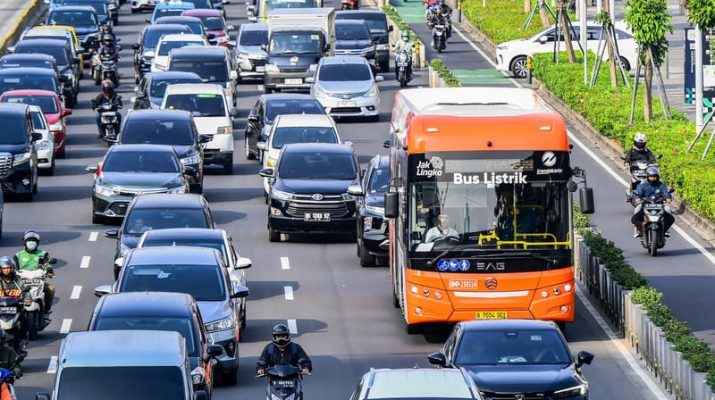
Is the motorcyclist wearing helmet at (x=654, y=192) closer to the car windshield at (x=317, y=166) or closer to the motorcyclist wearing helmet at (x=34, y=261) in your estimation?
the car windshield at (x=317, y=166)

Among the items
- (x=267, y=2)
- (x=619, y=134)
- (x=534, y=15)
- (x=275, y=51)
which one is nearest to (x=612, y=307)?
(x=619, y=134)

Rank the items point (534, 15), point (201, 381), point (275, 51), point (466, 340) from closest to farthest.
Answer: point (201, 381) → point (466, 340) → point (275, 51) → point (534, 15)

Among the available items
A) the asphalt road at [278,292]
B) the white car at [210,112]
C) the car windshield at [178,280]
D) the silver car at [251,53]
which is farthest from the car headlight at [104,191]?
the silver car at [251,53]

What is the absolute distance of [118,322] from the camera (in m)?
23.2

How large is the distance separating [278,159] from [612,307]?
1110 centimetres

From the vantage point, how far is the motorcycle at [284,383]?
2217 centimetres

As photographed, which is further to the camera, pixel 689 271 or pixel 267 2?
pixel 267 2

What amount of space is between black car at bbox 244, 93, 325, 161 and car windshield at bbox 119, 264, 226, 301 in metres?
21.0

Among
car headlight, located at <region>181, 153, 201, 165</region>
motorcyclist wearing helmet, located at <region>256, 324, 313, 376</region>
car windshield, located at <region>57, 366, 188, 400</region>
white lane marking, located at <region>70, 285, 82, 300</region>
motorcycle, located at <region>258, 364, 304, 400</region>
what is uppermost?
car windshield, located at <region>57, 366, 188, 400</region>

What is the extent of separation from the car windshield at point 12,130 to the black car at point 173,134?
2175mm

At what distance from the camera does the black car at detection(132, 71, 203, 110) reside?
2025 inches

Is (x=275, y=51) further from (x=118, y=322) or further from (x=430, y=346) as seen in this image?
(x=118, y=322)

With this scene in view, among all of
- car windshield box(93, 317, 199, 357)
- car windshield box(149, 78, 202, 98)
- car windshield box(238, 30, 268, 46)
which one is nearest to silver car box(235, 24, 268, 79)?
car windshield box(238, 30, 268, 46)

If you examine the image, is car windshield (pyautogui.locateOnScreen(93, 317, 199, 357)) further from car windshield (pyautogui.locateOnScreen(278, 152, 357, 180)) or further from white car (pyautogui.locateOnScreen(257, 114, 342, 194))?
white car (pyautogui.locateOnScreen(257, 114, 342, 194))
